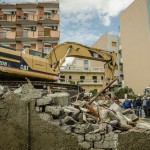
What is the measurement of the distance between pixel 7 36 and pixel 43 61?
71.6ft

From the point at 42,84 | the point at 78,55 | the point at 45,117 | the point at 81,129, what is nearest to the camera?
the point at 45,117

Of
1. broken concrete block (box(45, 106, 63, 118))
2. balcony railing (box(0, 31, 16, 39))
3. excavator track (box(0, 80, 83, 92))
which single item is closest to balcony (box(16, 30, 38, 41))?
balcony railing (box(0, 31, 16, 39))

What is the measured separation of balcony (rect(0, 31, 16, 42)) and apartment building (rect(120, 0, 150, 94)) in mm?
17153

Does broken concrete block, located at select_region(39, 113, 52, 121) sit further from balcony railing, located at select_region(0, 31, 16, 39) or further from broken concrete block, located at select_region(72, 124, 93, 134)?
balcony railing, located at select_region(0, 31, 16, 39)

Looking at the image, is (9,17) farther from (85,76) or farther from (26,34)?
(85,76)

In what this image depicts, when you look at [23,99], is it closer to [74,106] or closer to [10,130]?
[10,130]

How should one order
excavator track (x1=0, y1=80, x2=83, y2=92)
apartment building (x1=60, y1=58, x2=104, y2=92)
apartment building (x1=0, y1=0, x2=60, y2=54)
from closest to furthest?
excavator track (x1=0, y1=80, x2=83, y2=92) → apartment building (x1=0, y1=0, x2=60, y2=54) → apartment building (x1=60, y1=58, x2=104, y2=92)

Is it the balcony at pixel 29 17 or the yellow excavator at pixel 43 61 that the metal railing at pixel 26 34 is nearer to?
the balcony at pixel 29 17

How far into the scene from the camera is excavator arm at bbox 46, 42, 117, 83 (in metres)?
15.9

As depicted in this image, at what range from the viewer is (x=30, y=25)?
3678cm

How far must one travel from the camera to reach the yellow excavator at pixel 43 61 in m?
13.2

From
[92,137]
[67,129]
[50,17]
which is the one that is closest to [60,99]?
[67,129]

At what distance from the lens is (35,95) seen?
25.1ft

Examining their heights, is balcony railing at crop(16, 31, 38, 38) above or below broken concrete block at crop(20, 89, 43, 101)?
above
